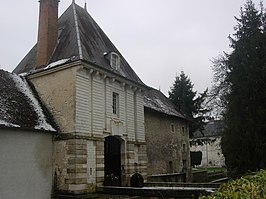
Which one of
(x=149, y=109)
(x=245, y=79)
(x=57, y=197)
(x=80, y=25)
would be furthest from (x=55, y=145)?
(x=245, y=79)

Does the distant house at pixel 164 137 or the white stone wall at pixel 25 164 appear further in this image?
the distant house at pixel 164 137

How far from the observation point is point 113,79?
54.7ft

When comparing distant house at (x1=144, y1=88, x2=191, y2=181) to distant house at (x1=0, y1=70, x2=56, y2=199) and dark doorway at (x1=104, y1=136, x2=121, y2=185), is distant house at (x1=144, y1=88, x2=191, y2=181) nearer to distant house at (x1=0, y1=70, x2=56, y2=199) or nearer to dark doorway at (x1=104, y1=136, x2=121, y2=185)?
dark doorway at (x1=104, y1=136, x2=121, y2=185)

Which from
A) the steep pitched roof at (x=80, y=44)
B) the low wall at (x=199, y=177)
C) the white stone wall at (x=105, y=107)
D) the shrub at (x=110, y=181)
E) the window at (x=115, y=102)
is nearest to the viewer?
the white stone wall at (x=105, y=107)

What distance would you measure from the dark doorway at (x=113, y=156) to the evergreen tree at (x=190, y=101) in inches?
676

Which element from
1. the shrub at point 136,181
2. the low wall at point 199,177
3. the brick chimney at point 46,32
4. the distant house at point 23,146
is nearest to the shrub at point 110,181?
the shrub at point 136,181

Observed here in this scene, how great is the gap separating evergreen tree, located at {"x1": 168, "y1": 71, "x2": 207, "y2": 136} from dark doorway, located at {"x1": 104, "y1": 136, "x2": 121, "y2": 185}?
1718cm

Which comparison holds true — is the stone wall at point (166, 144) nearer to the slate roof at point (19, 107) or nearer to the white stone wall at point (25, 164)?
the slate roof at point (19, 107)

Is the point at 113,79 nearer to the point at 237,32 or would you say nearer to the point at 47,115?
the point at 47,115

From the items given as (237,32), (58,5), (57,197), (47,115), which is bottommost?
(57,197)

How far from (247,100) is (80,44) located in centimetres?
976

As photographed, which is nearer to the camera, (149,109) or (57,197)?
(57,197)

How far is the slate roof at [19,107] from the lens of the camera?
514 inches

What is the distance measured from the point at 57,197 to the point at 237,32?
14044mm
